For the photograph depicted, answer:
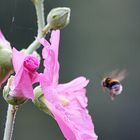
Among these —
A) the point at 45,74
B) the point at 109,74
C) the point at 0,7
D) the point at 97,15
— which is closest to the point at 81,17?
the point at 97,15

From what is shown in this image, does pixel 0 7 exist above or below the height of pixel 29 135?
above

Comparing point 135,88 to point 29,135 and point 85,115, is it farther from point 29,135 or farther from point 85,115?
point 85,115

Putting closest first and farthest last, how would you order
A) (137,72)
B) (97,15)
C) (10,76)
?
(10,76) < (137,72) < (97,15)

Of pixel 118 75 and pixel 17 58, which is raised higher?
pixel 17 58

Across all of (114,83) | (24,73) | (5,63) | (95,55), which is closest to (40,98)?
(5,63)

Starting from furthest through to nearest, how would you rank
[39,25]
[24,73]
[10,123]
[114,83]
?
[114,83] → [39,25] → [10,123] → [24,73]

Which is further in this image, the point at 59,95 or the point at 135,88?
the point at 135,88

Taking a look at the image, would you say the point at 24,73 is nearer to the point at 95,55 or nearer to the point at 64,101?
the point at 64,101
